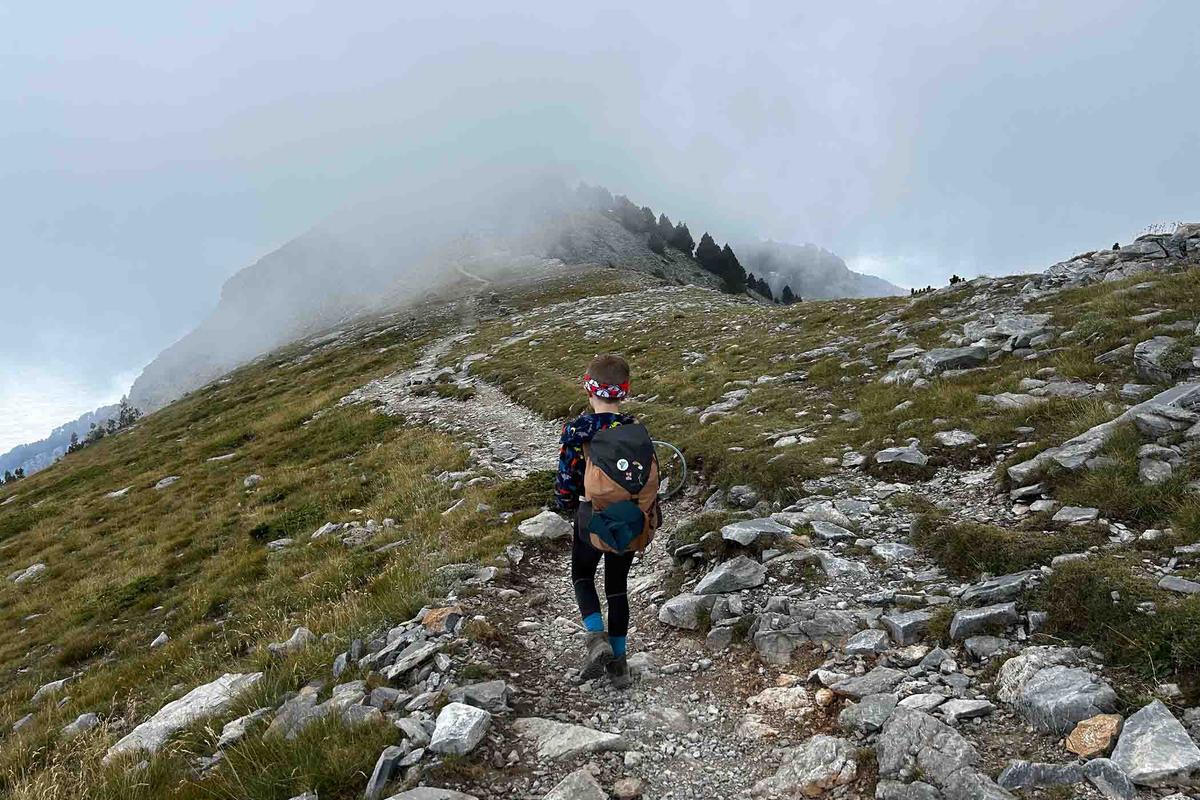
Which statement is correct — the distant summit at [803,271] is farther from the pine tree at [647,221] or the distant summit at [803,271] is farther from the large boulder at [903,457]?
the large boulder at [903,457]

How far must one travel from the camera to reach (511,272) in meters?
98.4

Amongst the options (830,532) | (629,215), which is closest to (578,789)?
(830,532)

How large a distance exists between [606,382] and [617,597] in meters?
2.24

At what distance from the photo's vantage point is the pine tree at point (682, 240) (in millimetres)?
147250

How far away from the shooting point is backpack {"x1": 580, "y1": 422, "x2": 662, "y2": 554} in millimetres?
5879

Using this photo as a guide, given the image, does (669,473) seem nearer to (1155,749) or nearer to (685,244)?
(1155,749)

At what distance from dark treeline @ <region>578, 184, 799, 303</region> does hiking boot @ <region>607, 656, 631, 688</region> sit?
116582mm

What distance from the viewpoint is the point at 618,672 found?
6.08 meters

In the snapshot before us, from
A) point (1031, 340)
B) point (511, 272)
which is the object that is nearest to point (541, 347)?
point (1031, 340)

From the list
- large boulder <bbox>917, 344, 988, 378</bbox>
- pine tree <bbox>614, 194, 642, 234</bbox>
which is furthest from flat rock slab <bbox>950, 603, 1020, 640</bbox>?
pine tree <bbox>614, 194, 642, 234</bbox>

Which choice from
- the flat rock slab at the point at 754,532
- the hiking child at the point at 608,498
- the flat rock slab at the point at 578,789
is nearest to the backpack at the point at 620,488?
the hiking child at the point at 608,498

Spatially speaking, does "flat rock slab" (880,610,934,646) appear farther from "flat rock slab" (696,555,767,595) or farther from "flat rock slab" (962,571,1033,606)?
"flat rock slab" (696,555,767,595)

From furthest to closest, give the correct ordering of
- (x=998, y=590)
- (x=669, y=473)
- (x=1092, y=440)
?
(x=669, y=473) → (x=1092, y=440) → (x=998, y=590)

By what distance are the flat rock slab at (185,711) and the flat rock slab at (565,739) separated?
358 centimetres
